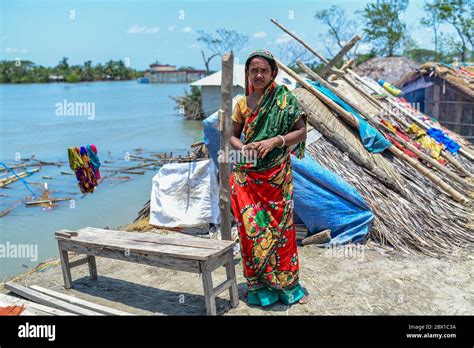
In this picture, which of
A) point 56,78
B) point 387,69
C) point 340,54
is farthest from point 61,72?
point 340,54

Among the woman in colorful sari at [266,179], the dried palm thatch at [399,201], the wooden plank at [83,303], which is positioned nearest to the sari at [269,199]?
the woman in colorful sari at [266,179]

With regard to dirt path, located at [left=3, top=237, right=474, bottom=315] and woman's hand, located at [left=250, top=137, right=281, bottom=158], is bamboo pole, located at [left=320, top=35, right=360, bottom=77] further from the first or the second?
woman's hand, located at [left=250, top=137, right=281, bottom=158]

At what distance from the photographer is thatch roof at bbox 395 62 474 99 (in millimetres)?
10436

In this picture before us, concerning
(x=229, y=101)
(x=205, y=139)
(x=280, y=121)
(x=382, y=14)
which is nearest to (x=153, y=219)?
(x=205, y=139)

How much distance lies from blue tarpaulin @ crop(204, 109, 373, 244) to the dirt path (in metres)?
0.27

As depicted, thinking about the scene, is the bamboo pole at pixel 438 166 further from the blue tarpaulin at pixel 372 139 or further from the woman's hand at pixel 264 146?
the woman's hand at pixel 264 146

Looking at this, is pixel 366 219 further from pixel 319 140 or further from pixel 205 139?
pixel 205 139

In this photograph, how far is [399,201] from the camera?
5289 mm

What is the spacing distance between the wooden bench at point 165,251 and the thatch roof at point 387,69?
15.5m

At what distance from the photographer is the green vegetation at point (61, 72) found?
73.9 m

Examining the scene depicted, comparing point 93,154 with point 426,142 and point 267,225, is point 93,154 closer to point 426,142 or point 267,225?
point 267,225

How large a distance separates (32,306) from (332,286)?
101 inches

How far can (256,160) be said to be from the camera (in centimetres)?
328

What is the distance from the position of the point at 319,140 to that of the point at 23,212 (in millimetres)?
7103
